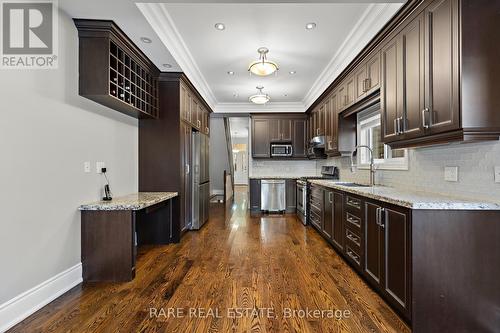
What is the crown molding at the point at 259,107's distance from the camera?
21.7 ft

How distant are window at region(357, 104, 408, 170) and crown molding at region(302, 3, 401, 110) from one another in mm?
826

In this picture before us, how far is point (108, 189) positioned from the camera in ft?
9.83

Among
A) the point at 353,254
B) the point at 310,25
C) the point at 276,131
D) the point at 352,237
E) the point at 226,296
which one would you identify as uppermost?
the point at 310,25

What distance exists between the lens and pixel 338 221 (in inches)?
132

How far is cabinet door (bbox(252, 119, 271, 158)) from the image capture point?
665 centimetres

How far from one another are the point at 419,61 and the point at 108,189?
3.45 meters

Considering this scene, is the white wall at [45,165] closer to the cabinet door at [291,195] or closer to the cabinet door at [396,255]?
the cabinet door at [396,255]

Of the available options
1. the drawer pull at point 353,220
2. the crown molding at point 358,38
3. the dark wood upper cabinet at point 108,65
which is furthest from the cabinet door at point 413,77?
the dark wood upper cabinet at point 108,65

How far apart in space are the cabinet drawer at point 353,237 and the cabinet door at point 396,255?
567 millimetres

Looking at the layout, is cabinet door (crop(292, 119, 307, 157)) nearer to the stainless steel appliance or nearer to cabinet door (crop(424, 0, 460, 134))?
the stainless steel appliance

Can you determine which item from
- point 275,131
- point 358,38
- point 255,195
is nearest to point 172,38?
point 358,38

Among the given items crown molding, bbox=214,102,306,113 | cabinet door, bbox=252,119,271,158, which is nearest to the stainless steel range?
cabinet door, bbox=252,119,271,158

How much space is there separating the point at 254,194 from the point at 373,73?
412 cm

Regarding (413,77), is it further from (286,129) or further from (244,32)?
(286,129)
